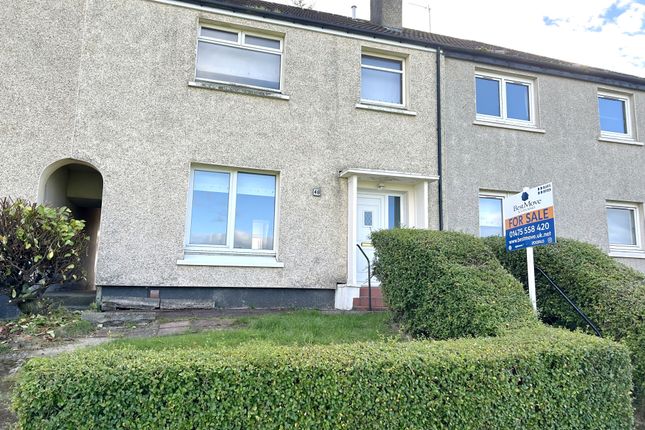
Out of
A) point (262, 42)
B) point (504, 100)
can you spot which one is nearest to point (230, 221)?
point (262, 42)

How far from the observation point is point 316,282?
7758 mm

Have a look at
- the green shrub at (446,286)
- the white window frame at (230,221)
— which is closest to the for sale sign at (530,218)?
the green shrub at (446,286)

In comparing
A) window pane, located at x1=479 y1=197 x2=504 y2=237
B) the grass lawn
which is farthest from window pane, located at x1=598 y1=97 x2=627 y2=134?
the grass lawn

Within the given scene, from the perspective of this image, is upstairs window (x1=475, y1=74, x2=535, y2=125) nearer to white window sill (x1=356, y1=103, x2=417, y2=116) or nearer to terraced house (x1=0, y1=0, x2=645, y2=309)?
terraced house (x1=0, y1=0, x2=645, y2=309)

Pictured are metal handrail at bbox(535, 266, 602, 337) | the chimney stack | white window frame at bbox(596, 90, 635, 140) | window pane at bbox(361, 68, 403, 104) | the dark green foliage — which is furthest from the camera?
the chimney stack

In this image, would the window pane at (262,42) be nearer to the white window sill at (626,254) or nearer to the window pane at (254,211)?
the window pane at (254,211)

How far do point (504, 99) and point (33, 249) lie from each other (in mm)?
9701

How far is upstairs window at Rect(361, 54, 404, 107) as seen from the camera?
29.4ft

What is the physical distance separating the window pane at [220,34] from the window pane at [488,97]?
18.4ft

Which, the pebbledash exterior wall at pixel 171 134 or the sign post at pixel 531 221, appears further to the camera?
the pebbledash exterior wall at pixel 171 134

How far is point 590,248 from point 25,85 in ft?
29.4

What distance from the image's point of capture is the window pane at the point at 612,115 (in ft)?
34.6

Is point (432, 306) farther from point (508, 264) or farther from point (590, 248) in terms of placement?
point (590, 248)

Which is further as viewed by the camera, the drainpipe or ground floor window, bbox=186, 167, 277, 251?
the drainpipe
